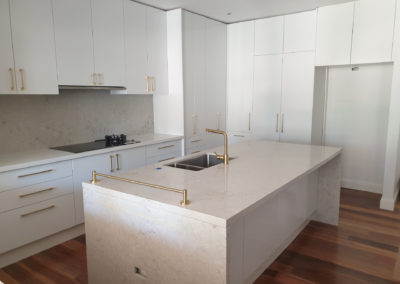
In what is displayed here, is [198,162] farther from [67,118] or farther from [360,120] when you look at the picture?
[360,120]

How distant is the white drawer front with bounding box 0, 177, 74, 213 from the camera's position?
258 cm

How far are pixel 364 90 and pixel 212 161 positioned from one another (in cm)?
280

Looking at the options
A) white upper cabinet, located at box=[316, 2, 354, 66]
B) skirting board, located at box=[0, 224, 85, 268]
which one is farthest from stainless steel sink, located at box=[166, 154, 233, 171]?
white upper cabinet, located at box=[316, 2, 354, 66]

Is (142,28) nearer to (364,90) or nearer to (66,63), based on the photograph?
(66,63)

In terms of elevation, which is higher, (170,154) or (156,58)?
(156,58)

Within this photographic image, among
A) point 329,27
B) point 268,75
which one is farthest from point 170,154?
point 329,27

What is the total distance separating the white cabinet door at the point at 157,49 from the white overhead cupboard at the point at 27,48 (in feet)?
4.33

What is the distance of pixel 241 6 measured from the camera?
13.4 feet

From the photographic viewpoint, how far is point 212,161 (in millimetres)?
2963

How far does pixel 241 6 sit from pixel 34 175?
10.3 ft

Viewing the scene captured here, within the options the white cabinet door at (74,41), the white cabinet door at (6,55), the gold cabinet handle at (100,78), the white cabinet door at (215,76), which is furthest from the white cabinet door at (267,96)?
the white cabinet door at (6,55)

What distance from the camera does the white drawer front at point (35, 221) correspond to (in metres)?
2.61

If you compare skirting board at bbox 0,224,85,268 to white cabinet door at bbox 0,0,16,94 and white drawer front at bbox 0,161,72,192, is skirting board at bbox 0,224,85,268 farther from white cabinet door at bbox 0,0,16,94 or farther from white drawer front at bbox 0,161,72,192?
white cabinet door at bbox 0,0,16,94

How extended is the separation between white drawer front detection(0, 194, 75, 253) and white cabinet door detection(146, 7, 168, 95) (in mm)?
1866
